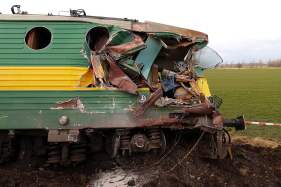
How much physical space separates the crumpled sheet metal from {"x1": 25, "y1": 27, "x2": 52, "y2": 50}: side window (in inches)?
75.8

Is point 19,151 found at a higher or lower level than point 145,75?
lower

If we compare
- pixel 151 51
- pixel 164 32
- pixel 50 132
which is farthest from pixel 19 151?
pixel 164 32

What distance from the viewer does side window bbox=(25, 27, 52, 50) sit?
175 inches

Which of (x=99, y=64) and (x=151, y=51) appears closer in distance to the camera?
(x=99, y=64)

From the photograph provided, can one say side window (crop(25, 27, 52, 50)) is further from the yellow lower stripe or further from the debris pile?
the debris pile

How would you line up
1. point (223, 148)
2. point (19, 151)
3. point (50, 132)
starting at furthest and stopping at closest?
point (19, 151) < point (223, 148) < point (50, 132)

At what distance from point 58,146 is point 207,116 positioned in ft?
11.9

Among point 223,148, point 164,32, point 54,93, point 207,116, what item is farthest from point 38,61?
point 223,148

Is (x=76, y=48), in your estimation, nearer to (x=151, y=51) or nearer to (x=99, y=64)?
(x=99, y=64)

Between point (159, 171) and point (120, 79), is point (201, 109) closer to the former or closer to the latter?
point (159, 171)

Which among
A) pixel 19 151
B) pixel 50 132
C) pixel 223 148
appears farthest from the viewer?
pixel 19 151

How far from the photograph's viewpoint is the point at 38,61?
4238mm

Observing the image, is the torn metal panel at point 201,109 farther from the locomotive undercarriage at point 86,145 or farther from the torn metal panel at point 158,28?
the torn metal panel at point 158,28

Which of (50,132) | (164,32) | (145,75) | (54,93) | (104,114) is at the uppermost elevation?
(164,32)
